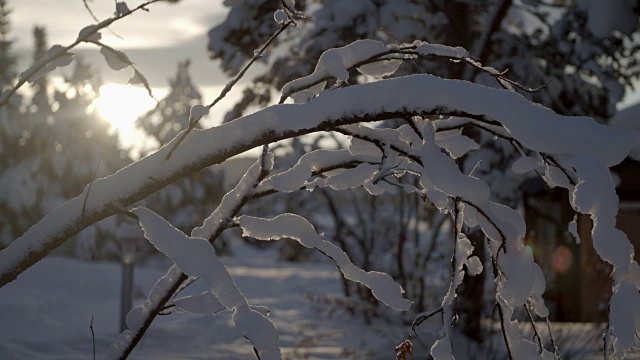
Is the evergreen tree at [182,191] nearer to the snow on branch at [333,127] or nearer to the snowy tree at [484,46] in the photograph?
the snowy tree at [484,46]

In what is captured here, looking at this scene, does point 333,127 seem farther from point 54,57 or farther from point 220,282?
point 54,57

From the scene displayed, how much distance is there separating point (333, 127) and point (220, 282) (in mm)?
515

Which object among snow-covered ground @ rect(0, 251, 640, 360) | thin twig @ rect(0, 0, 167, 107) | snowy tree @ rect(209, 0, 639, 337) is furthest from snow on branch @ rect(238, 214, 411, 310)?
snowy tree @ rect(209, 0, 639, 337)

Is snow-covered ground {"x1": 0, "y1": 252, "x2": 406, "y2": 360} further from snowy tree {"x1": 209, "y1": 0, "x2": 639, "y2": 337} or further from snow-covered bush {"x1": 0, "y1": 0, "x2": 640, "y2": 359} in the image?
snow-covered bush {"x1": 0, "y1": 0, "x2": 640, "y2": 359}

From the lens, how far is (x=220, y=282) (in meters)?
1.88

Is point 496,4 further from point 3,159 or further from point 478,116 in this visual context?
point 3,159

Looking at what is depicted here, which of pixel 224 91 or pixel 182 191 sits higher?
pixel 182 191

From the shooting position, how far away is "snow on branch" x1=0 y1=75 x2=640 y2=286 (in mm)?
1712

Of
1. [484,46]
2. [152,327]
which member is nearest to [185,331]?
[152,327]

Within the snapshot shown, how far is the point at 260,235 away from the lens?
2215 mm

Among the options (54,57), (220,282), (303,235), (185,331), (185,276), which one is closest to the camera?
(220,282)

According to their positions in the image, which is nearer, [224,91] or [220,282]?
[220,282]

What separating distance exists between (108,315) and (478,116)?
8933 mm

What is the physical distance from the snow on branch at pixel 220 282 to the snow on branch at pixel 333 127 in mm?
260
